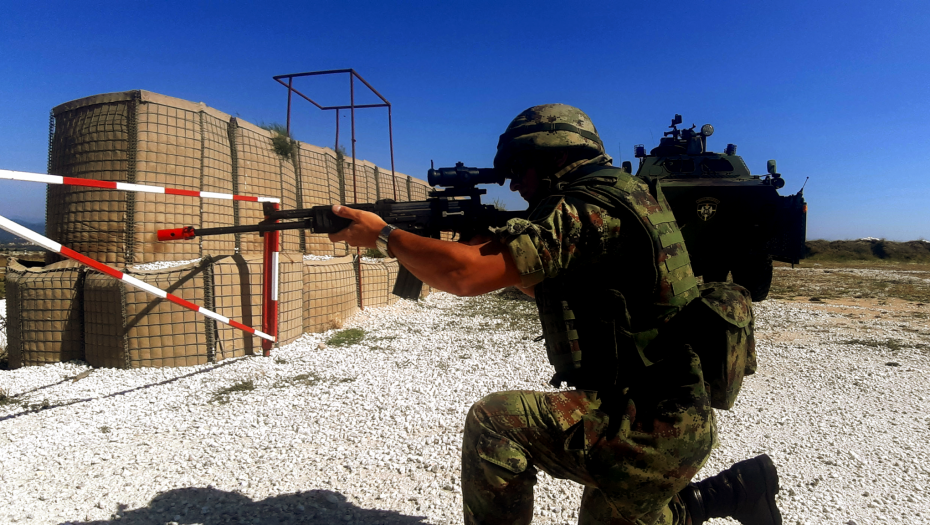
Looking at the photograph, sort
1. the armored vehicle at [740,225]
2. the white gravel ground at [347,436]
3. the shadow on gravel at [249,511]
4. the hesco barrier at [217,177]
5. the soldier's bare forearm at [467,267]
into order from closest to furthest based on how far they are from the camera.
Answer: the soldier's bare forearm at [467,267] → the shadow on gravel at [249,511] → the white gravel ground at [347,436] → the hesco barrier at [217,177] → the armored vehicle at [740,225]

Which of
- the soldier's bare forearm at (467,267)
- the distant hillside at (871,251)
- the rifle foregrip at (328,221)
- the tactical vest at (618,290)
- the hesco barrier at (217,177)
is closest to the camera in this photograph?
the soldier's bare forearm at (467,267)

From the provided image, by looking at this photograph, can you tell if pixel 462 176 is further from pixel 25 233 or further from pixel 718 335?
pixel 25 233

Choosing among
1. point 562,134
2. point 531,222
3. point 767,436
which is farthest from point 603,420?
point 767,436

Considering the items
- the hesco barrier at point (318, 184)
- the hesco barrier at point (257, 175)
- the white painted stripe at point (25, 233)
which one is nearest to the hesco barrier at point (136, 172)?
the hesco barrier at point (257, 175)

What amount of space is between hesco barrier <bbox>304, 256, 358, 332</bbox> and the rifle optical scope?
4163mm

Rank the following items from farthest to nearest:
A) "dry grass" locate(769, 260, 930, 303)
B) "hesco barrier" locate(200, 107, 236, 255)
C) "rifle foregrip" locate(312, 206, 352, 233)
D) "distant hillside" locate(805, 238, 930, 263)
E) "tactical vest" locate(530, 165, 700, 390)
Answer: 1. "distant hillside" locate(805, 238, 930, 263)
2. "dry grass" locate(769, 260, 930, 303)
3. "hesco barrier" locate(200, 107, 236, 255)
4. "rifle foregrip" locate(312, 206, 352, 233)
5. "tactical vest" locate(530, 165, 700, 390)

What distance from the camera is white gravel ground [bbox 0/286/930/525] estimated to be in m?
2.38

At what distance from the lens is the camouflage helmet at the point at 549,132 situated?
1728mm

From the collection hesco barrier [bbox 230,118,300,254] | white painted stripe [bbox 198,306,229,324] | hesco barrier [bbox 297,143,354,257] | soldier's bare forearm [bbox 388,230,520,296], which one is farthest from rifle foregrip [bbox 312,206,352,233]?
hesco barrier [bbox 297,143,354,257]

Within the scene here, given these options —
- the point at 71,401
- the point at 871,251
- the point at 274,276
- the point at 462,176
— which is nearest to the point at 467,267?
the point at 462,176

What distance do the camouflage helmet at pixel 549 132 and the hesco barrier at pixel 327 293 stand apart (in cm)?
452

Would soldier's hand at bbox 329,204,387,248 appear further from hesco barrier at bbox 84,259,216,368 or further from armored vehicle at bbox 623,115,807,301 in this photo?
armored vehicle at bbox 623,115,807,301

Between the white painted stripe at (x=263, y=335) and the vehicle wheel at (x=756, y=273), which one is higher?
the vehicle wheel at (x=756, y=273)

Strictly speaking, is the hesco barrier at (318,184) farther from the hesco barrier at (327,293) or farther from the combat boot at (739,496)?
the combat boot at (739,496)
